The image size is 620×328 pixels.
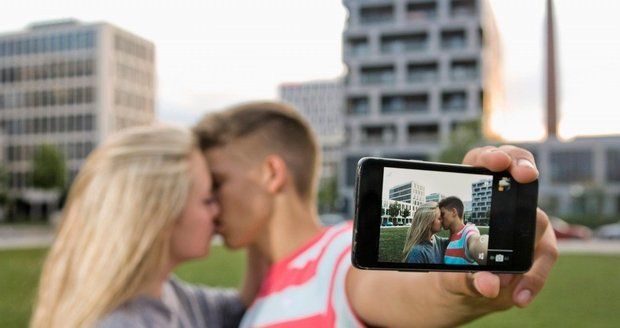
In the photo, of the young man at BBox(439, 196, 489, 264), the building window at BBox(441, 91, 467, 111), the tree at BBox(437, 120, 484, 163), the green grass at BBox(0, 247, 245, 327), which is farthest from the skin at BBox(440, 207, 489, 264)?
the building window at BBox(441, 91, 467, 111)

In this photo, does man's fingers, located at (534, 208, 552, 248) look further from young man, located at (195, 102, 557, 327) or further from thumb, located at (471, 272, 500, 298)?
thumb, located at (471, 272, 500, 298)

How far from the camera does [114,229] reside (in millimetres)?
1648

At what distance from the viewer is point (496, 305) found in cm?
131

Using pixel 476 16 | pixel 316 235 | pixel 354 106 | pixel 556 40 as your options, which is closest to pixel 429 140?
pixel 354 106

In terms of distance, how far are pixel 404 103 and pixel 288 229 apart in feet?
124

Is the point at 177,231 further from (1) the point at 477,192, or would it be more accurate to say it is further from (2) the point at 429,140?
(2) the point at 429,140

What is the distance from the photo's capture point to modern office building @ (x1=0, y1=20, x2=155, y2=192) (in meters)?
58.6

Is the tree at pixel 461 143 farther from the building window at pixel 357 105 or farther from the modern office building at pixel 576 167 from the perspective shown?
the building window at pixel 357 105

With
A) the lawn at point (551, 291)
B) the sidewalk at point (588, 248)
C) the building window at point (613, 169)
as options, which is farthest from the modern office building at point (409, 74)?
the lawn at point (551, 291)

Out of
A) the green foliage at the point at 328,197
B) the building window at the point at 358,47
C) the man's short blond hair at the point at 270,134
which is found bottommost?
the green foliage at the point at 328,197

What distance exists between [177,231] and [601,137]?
39246 millimetres

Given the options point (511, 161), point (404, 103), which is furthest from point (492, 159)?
point (404, 103)

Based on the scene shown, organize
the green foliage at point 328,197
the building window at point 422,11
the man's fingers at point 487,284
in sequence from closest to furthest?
the man's fingers at point 487,284, the building window at point 422,11, the green foliage at point 328,197

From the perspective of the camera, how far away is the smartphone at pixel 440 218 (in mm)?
1134
